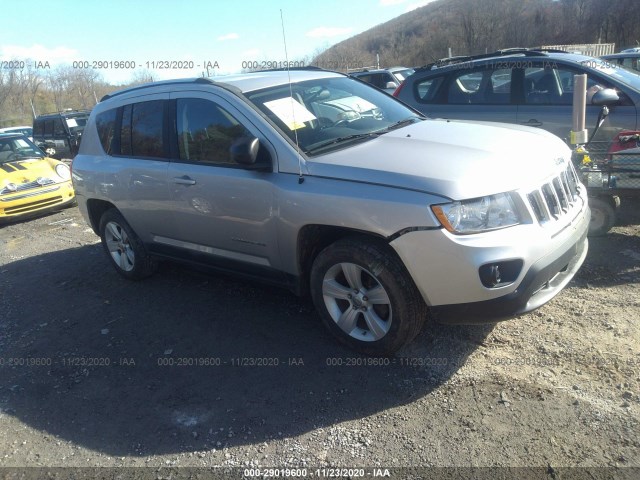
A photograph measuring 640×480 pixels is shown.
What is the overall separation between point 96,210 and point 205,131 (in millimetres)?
2192

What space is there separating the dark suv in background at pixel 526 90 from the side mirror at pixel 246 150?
3.82m

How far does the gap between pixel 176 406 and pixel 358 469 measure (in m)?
1.30

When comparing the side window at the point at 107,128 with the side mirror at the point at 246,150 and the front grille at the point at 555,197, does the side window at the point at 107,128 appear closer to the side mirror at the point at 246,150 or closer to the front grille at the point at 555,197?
the side mirror at the point at 246,150

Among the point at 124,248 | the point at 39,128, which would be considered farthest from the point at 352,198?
the point at 39,128

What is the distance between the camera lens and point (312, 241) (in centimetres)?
349

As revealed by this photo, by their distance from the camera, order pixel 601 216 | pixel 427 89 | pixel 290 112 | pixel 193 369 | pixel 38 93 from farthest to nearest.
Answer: pixel 38 93
pixel 427 89
pixel 601 216
pixel 290 112
pixel 193 369

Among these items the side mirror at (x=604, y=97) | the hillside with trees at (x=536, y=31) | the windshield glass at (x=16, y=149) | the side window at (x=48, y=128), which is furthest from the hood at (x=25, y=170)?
the hillside with trees at (x=536, y=31)

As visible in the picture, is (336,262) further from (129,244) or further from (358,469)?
(129,244)

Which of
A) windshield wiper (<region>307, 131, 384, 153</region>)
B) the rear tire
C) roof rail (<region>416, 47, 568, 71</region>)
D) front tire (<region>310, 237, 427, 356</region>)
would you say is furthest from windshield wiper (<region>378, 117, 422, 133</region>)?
roof rail (<region>416, 47, 568, 71</region>)

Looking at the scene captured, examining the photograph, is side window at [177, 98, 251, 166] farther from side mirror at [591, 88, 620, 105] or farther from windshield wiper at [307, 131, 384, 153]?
side mirror at [591, 88, 620, 105]

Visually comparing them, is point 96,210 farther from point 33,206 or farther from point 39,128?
point 39,128

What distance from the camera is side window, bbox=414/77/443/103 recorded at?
693cm

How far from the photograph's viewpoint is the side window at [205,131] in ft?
12.6

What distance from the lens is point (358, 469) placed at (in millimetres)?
2568
